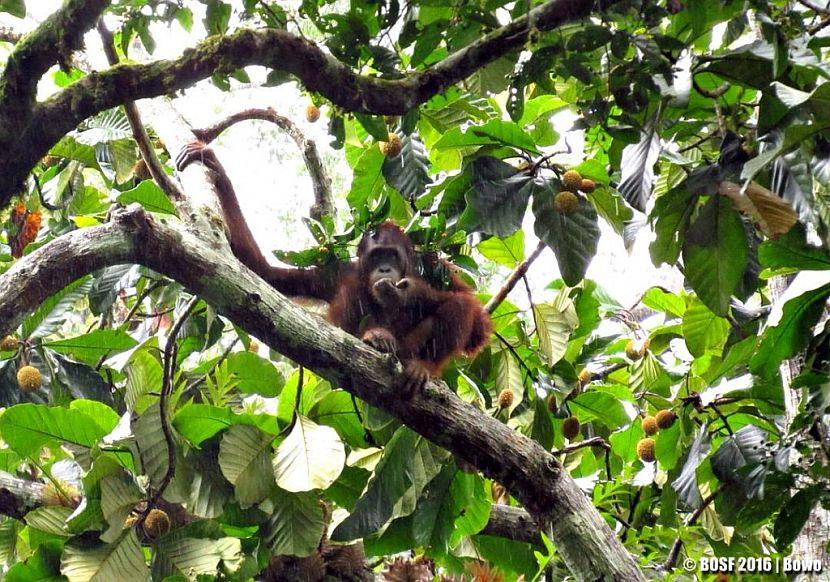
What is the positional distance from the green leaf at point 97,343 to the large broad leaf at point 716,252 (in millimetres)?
2341

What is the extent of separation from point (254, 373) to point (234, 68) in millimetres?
1557

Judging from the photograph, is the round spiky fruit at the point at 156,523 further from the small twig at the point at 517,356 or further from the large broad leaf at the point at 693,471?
the large broad leaf at the point at 693,471

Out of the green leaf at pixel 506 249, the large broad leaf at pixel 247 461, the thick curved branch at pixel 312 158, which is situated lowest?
the large broad leaf at pixel 247 461

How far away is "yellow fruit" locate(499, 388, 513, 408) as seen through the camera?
3.84 metres

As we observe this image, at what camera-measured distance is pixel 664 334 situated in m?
4.45

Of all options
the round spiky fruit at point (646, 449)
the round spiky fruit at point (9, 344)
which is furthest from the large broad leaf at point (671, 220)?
the round spiky fruit at point (9, 344)

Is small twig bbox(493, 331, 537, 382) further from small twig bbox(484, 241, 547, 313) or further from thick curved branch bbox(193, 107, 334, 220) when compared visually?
thick curved branch bbox(193, 107, 334, 220)

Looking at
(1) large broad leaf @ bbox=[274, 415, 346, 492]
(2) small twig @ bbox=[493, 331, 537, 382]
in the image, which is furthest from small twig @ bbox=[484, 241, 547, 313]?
(1) large broad leaf @ bbox=[274, 415, 346, 492]

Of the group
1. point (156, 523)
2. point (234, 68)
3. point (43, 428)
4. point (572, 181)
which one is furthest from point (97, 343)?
point (572, 181)

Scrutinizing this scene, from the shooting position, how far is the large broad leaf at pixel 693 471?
3615mm

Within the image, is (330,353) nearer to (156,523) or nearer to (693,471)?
(156,523)

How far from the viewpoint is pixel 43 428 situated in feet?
11.0

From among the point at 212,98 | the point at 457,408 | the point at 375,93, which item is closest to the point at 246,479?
the point at 457,408

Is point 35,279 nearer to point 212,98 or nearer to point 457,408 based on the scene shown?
point 457,408
